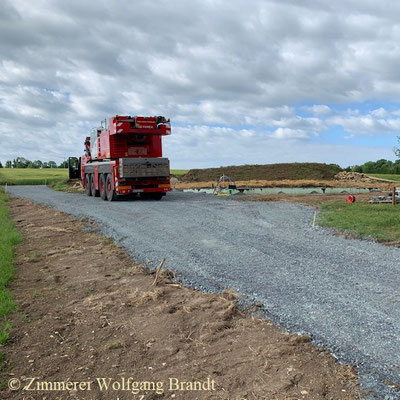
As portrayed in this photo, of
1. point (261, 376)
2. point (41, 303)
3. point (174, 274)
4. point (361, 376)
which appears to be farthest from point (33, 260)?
point (361, 376)

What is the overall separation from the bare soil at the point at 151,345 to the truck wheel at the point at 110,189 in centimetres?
1278

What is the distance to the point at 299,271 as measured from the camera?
6.60 metres

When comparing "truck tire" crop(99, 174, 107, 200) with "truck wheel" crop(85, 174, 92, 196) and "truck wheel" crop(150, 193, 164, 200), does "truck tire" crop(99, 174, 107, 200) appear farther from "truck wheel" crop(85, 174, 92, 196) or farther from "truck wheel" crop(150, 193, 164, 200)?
"truck wheel" crop(85, 174, 92, 196)

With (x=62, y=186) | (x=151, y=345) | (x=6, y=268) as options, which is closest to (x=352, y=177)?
(x=62, y=186)

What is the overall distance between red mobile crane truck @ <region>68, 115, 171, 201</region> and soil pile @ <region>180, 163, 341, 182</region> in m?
15.5

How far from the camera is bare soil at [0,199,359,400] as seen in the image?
139 inches

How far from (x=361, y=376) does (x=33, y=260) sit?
22.0ft

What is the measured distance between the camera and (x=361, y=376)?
3514 millimetres

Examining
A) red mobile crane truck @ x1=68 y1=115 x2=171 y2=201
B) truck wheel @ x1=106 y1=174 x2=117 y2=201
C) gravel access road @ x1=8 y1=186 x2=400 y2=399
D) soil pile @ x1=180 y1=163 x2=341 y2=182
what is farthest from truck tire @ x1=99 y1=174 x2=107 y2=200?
soil pile @ x1=180 y1=163 x2=341 y2=182

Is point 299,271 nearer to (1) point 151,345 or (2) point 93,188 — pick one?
(1) point 151,345

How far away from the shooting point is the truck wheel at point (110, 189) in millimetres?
19609

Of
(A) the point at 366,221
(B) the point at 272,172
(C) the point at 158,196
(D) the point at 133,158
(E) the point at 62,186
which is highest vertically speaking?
(D) the point at 133,158

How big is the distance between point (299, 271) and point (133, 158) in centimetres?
1327

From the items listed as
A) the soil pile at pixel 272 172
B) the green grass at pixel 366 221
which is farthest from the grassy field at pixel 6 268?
the soil pile at pixel 272 172
